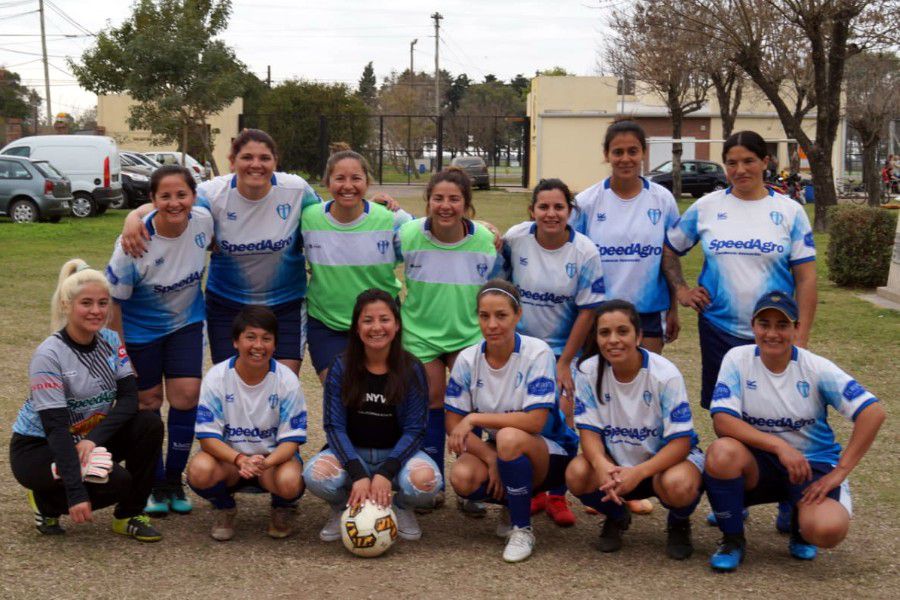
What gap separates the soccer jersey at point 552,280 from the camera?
17.9 feet

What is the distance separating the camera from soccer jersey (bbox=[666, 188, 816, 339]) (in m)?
5.26

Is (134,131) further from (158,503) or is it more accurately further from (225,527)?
(225,527)

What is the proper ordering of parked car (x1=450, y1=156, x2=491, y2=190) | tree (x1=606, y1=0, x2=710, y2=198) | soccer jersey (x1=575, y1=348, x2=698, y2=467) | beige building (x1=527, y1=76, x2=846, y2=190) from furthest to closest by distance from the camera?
beige building (x1=527, y1=76, x2=846, y2=190) < parked car (x1=450, y1=156, x2=491, y2=190) < tree (x1=606, y1=0, x2=710, y2=198) < soccer jersey (x1=575, y1=348, x2=698, y2=467)

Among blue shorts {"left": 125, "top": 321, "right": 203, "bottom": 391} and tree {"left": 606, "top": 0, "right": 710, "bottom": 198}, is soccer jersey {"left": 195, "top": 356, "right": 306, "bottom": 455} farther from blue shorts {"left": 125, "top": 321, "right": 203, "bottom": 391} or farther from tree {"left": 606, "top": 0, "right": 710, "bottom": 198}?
tree {"left": 606, "top": 0, "right": 710, "bottom": 198}

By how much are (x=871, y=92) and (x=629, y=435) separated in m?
40.2

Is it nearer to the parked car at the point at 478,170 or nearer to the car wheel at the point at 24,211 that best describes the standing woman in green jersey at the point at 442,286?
the car wheel at the point at 24,211

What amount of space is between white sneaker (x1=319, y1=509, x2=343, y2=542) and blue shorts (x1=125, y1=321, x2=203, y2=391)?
110cm

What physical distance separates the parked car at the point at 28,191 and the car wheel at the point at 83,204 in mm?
2255

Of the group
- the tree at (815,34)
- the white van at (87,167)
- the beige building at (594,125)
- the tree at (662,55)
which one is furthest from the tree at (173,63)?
the tree at (815,34)

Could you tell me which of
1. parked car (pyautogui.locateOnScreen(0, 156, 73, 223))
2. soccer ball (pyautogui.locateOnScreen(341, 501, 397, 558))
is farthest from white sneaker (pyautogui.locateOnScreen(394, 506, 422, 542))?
parked car (pyautogui.locateOnScreen(0, 156, 73, 223))

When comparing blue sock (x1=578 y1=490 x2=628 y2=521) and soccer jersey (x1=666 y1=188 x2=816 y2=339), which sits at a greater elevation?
soccer jersey (x1=666 y1=188 x2=816 y2=339)

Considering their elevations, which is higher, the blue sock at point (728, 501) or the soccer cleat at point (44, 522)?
the blue sock at point (728, 501)

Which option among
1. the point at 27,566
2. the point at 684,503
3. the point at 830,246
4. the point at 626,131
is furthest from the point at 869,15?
the point at 27,566

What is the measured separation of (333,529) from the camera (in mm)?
5191
